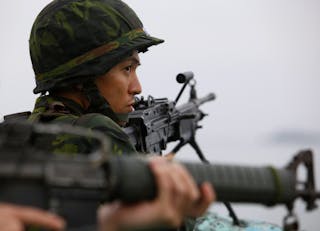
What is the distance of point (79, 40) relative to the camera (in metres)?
4.45

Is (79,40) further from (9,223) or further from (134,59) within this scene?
(9,223)

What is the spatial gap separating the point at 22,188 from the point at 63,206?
17 cm

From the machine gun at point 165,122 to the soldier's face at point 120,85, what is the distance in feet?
4.47

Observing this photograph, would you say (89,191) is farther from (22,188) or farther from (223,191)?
(223,191)

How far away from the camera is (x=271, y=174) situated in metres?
2.55

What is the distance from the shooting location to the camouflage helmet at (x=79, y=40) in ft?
14.6

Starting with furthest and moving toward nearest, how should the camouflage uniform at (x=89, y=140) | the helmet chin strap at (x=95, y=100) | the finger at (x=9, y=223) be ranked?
the helmet chin strap at (x=95, y=100)
the camouflage uniform at (x=89, y=140)
the finger at (x=9, y=223)

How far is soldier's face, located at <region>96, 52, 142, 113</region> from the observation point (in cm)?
446

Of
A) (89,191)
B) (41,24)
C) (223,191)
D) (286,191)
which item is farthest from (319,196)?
(41,24)

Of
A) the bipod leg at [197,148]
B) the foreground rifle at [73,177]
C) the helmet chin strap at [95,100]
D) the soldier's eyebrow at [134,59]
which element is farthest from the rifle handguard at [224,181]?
the bipod leg at [197,148]

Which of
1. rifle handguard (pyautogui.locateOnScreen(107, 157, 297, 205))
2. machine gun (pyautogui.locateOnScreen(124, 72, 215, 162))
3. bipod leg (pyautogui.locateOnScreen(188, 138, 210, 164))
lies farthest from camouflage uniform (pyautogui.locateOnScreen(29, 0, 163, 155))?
bipod leg (pyautogui.locateOnScreen(188, 138, 210, 164))

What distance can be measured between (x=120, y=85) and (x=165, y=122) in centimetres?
277

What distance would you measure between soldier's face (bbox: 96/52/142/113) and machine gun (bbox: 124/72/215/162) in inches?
53.6

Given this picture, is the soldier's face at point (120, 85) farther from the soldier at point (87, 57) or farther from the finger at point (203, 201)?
the finger at point (203, 201)
